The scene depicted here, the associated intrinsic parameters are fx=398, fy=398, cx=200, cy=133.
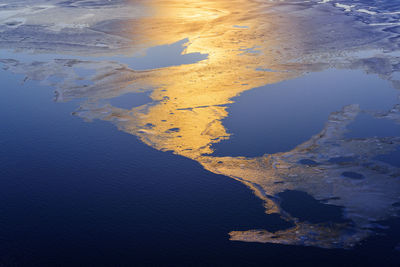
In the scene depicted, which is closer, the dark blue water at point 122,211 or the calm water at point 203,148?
A: the dark blue water at point 122,211

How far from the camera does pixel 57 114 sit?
12.9m

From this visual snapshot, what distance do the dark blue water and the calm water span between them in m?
0.03

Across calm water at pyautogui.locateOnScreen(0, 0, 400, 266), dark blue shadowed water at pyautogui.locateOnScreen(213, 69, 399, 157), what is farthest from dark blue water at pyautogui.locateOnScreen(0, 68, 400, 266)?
dark blue shadowed water at pyautogui.locateOnScreen(213, 69, 399, 157)

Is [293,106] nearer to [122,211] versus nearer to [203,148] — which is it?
[203,148]

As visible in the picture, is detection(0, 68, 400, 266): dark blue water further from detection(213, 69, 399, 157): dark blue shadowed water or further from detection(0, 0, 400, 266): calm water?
detection(213, 69, 399, 157): dark blue shadowed water

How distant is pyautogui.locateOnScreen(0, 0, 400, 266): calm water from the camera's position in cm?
784

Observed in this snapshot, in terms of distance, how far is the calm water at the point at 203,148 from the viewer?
7844 millimetres

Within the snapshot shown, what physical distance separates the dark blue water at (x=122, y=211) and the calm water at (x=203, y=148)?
0.03 metres

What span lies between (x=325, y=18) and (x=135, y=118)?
47.9ft

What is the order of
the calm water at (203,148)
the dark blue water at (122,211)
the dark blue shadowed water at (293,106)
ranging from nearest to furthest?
the dark blue water at (122,211)
the calm water at (203,148)
the dark blue shadowed water at (293,106)

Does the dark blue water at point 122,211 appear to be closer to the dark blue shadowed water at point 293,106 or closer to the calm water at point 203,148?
the calm water at point 203,148

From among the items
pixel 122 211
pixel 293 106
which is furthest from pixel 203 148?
pixel 293 106

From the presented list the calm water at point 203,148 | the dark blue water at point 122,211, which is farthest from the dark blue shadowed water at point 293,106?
the dark blue water at point 122,211

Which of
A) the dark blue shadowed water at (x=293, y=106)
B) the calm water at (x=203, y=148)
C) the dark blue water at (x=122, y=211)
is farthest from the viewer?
the dark blue shadowed water at (x=293, y=106)
